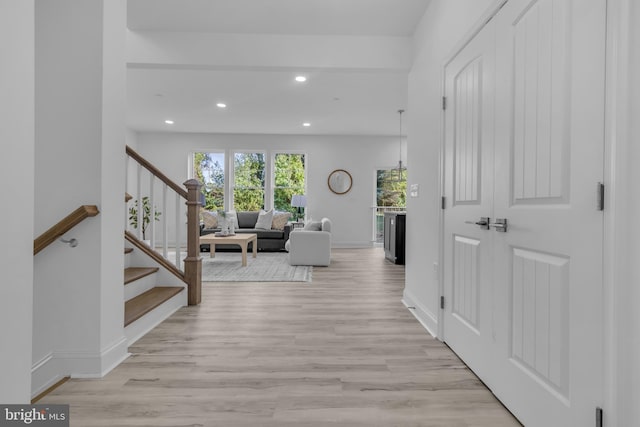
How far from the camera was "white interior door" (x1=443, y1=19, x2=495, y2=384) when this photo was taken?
188cm

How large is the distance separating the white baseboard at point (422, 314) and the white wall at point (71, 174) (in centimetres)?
224

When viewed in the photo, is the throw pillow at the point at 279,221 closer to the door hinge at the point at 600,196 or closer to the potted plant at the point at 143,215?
the potted plant at the point at 143,215

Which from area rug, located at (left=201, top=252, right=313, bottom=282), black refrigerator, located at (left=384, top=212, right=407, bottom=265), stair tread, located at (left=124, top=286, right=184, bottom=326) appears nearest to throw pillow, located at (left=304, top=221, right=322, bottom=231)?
area rug, located at (left=201, top=252, right=313, bottom=282)

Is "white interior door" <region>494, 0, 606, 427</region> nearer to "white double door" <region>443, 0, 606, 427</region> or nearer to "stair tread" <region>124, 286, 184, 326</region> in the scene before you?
"white double door" <region>443, 0, 606, 427</region>

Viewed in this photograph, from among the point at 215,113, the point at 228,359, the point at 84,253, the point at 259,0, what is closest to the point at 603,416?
the point at 228,359

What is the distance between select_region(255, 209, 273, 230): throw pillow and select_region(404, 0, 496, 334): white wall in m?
4.76

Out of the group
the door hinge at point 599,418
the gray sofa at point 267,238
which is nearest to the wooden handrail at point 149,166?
the door hinge at point 599,418

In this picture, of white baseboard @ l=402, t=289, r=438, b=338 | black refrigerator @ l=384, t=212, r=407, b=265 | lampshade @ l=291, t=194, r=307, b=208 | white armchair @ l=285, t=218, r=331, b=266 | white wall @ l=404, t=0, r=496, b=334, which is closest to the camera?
white wall @ l=404, t=0, r=496, b=334

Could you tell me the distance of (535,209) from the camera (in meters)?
1.48

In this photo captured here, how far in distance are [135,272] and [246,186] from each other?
5.64 m

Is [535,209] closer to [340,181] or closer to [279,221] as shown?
[279,221]

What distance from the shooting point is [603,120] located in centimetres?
113

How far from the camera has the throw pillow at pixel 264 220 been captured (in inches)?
307

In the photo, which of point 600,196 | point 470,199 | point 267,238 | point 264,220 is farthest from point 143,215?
point 600,196
